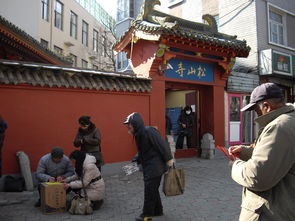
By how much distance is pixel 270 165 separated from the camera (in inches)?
67.2

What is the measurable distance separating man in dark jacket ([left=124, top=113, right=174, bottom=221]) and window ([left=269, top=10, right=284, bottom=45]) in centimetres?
1111

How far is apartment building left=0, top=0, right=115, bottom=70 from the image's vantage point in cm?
1808

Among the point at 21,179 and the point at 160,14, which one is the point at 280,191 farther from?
the point at 160,14

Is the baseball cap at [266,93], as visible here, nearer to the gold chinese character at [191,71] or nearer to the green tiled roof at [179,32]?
the green tiled roof at [179,32]

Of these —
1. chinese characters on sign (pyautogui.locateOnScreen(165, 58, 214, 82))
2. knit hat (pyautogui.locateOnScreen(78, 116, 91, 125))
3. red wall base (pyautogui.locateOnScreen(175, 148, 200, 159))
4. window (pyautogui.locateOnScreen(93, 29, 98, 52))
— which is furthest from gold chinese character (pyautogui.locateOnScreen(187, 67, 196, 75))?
window (pyautogui.locateOnScreen(93, 29, 98, 52))

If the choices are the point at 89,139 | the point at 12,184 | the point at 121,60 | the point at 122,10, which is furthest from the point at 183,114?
the point at 122,10

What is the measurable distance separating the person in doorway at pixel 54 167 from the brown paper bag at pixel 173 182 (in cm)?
182

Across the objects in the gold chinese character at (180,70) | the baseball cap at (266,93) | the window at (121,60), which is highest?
the window at (121,60)

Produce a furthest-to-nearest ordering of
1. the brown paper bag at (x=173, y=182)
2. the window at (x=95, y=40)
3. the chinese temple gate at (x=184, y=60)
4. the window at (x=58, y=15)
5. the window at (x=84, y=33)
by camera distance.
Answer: the window at (x=95, y=40) < the window at (x=84, y=33) < the window at (x=58, y=15) < the chinese temple gate at (x=184, y=60) < the brown paper bag at (x=173, y=182)

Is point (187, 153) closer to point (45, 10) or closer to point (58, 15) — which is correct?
point (45, 10)

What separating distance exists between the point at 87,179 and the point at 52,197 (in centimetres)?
61

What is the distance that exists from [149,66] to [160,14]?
196 centimetres

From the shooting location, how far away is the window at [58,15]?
68.1 ft

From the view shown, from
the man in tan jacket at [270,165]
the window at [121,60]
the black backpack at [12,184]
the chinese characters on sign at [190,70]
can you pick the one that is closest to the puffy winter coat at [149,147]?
the man in tan jacket at [270,165]
